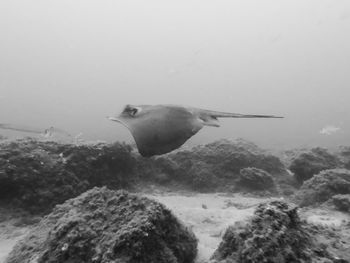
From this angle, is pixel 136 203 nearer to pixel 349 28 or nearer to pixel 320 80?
pixel 320 80

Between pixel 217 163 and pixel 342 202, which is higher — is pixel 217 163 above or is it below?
below

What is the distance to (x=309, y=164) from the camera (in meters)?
6.59

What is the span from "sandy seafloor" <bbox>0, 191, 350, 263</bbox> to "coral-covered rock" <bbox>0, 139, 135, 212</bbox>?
0.47 meters

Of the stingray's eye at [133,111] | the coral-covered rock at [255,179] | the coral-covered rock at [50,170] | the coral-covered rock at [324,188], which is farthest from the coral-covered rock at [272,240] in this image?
the coral-covered rock at [255,179]

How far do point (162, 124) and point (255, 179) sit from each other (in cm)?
388

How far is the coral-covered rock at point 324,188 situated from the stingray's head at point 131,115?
3.50 m

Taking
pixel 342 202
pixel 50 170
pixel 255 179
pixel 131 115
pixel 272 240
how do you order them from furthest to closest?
pixel 255 179 < pixel 50 170 < pixel 342 202 < pixel 131 115 < pixel 272 240

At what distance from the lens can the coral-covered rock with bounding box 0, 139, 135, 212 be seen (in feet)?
14.8

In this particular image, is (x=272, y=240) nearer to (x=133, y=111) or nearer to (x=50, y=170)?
(x=133, y=111)

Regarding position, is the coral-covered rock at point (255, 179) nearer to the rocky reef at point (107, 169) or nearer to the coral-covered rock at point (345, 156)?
the rocky reef at point (107, 169)

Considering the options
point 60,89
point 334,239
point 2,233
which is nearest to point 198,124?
point 334,239

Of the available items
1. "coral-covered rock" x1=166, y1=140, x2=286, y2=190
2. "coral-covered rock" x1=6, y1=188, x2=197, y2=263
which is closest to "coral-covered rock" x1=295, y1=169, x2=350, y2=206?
"coral-covered rock" x1=166, y1=140, x2=286, y2=190

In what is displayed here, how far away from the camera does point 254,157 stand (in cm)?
695

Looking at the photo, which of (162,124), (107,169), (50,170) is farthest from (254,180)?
(50,170)
